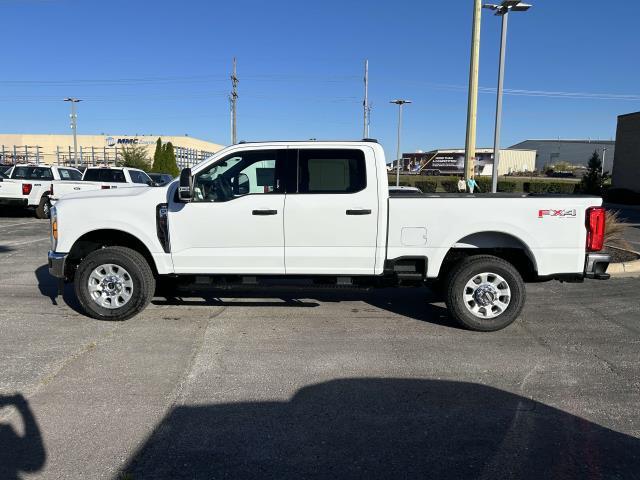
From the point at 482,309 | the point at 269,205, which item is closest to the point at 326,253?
the point at 269,205

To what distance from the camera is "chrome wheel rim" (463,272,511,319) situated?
18.6ft

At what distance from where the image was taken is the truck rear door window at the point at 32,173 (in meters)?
16.6

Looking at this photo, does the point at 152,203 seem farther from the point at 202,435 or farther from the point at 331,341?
the point at 202,435

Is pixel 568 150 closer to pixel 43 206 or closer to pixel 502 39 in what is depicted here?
pixel 502 39

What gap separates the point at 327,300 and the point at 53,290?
13.3 ft

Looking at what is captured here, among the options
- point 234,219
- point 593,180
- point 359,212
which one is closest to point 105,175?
point 234,219

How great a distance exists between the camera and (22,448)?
3223 mm

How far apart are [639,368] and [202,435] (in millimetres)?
3974

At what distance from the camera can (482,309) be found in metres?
5.71

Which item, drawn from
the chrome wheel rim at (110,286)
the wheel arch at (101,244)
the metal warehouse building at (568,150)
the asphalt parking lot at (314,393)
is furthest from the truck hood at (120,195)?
the metal warehouse building at (568,150)

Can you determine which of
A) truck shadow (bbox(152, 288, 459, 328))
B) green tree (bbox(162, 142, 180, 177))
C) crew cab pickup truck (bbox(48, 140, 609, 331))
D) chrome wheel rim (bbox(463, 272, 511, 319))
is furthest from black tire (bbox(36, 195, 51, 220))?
green tree (bbox(162, 142, 180, 177))

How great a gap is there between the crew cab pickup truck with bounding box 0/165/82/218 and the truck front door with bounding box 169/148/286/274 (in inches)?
499

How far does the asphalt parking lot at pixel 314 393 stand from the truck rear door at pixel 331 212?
788 mm

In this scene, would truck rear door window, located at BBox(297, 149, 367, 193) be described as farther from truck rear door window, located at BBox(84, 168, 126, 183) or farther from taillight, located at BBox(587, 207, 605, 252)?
truck rear door window, located at BBox(84, 168, 126, 183)
